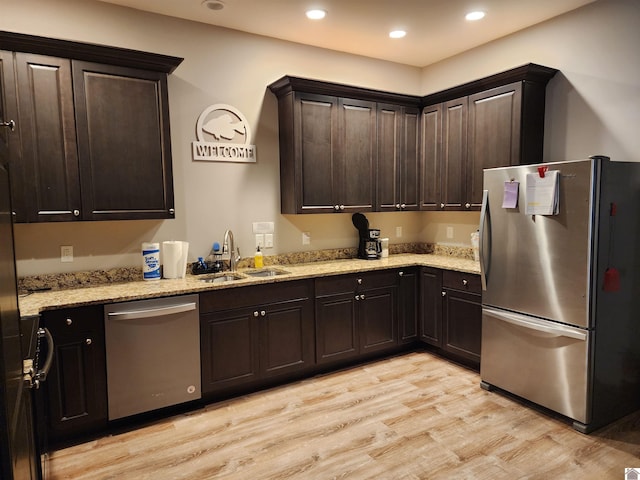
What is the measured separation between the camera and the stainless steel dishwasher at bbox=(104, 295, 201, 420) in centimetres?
270

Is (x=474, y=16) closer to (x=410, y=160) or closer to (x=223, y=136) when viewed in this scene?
(x=410, y=160)

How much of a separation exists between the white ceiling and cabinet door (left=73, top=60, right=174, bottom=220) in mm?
676

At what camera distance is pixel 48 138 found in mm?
2676

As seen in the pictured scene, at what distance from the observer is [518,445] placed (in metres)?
2.55

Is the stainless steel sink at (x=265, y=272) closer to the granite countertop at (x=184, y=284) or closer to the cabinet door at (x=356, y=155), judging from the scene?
the granite countertop at (x=184, y=284)

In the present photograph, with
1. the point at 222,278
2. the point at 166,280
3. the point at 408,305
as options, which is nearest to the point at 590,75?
the point at 408,305

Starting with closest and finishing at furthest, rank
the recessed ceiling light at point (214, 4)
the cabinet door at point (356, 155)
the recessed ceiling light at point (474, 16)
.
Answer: the recessed ceiling light at point (214, 4) → the recessed ceiling light at point (474, 16) → the cabinet door at point (356, 155)

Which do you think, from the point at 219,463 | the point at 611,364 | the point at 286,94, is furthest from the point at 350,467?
the point at 286,94

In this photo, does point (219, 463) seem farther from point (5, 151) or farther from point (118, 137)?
point (118, 137)

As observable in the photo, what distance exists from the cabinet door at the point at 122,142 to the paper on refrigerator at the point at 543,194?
2511 mm

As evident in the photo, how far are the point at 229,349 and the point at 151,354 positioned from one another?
55cm

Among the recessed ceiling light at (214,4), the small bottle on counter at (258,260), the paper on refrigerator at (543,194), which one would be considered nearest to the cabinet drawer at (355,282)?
the small bottle on counter at (258,260)

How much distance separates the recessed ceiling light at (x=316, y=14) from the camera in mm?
3238

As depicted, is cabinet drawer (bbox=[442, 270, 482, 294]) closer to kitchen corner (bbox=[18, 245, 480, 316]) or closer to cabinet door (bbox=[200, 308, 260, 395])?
kitchen corner (bbox=[18, 245, 480, 316])
